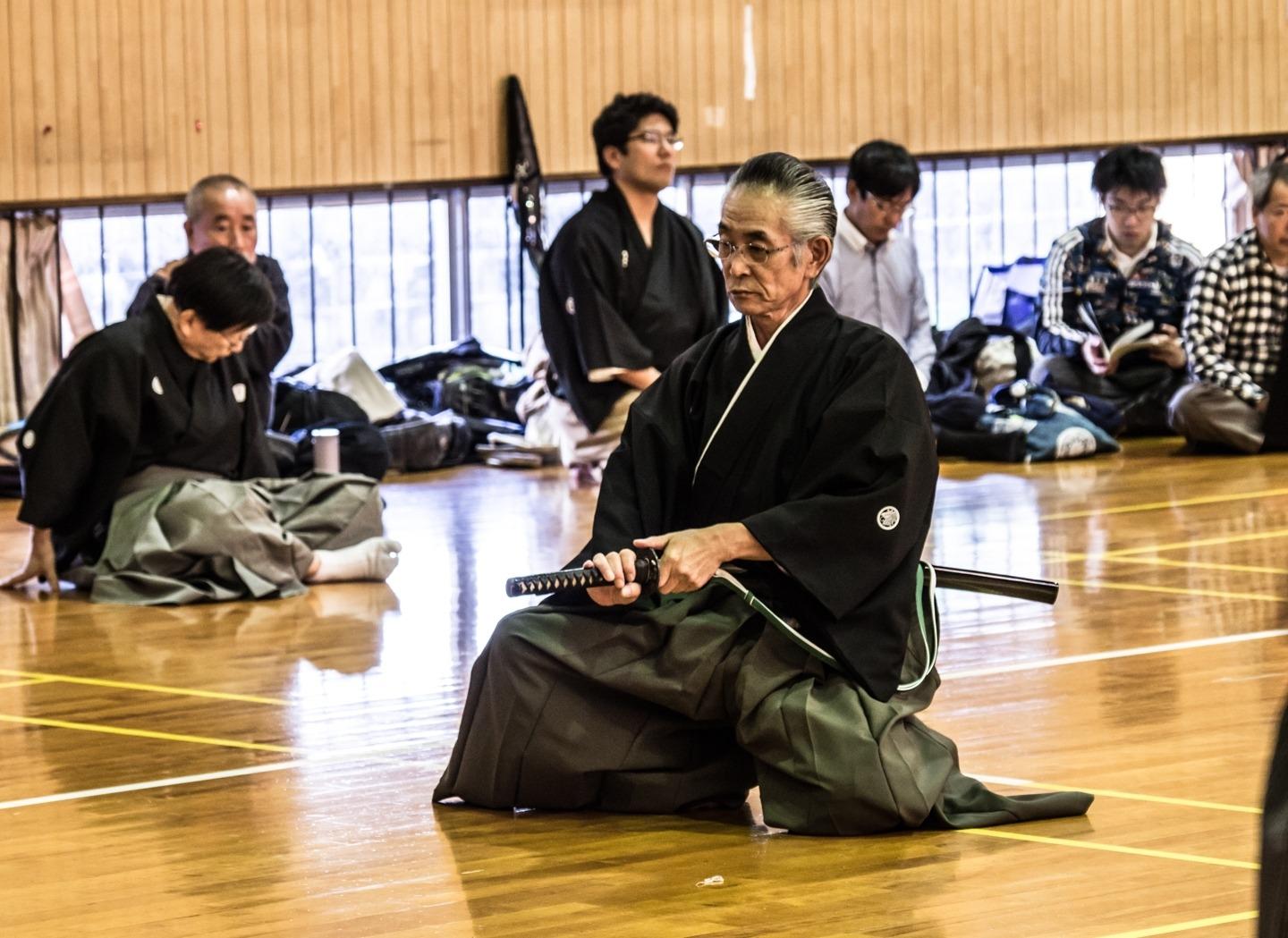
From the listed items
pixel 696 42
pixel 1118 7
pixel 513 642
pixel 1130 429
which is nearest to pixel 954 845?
pixel 513 642

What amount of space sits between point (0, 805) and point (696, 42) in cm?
675

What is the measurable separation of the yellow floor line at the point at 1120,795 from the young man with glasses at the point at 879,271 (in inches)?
181

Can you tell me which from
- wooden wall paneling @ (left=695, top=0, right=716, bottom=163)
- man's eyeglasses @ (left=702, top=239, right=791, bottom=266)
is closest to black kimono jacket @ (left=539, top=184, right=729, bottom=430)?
wooden wall paneling @ (left=695, top=0, right=716, bottom=163)

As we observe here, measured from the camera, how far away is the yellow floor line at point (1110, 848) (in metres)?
2.80

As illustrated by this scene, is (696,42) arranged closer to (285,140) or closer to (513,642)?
(285,140)

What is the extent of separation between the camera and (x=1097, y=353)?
8.55m

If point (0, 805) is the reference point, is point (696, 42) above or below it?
above

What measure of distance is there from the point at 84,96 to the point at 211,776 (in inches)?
219

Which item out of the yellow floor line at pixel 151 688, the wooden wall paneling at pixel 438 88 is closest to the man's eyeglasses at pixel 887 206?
the wooden wall paneling at pixel 438 88

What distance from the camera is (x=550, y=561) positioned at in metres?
5.75

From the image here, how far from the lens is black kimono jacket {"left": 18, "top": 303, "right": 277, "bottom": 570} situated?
537cm

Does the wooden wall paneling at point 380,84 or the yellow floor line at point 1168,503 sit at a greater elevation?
the wooden wall paneling at point 380,84

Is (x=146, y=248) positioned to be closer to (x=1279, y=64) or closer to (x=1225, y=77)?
(x=1225, y=77)

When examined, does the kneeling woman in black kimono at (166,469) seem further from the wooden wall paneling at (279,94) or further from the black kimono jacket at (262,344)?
the wooden wall paneling at (279,94)
